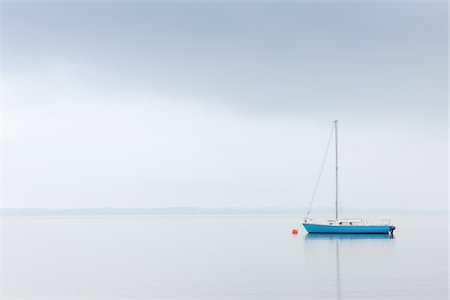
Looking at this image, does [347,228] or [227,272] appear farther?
[347,228]

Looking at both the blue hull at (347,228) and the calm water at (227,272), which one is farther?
the blue hull at (347,228)

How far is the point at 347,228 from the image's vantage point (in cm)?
7906

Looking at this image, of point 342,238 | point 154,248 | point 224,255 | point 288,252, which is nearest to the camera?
point 224,255

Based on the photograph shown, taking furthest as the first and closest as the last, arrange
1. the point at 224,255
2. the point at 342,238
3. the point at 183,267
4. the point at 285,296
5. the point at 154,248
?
the point at 342,238 → the point at 154,248 → the point at 224,255 → the point at 183,267 → the point at 285,296

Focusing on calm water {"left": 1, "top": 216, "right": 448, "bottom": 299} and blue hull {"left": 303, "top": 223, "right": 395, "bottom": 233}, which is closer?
calm water {"left": 1, "top": 216, "right": 448, "bottom": 299}

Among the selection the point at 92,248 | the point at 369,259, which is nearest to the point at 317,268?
the point at 369,259

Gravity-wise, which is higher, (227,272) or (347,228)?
(227,272)

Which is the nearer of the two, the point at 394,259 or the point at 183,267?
the point at 183,267

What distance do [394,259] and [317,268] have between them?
980 centimetres

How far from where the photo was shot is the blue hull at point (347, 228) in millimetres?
79125

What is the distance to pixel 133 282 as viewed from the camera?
3753cm

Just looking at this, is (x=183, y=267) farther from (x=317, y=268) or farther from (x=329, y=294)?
(x=329, y=294)

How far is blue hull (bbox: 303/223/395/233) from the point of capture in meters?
79.1

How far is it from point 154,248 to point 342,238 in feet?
87.4
